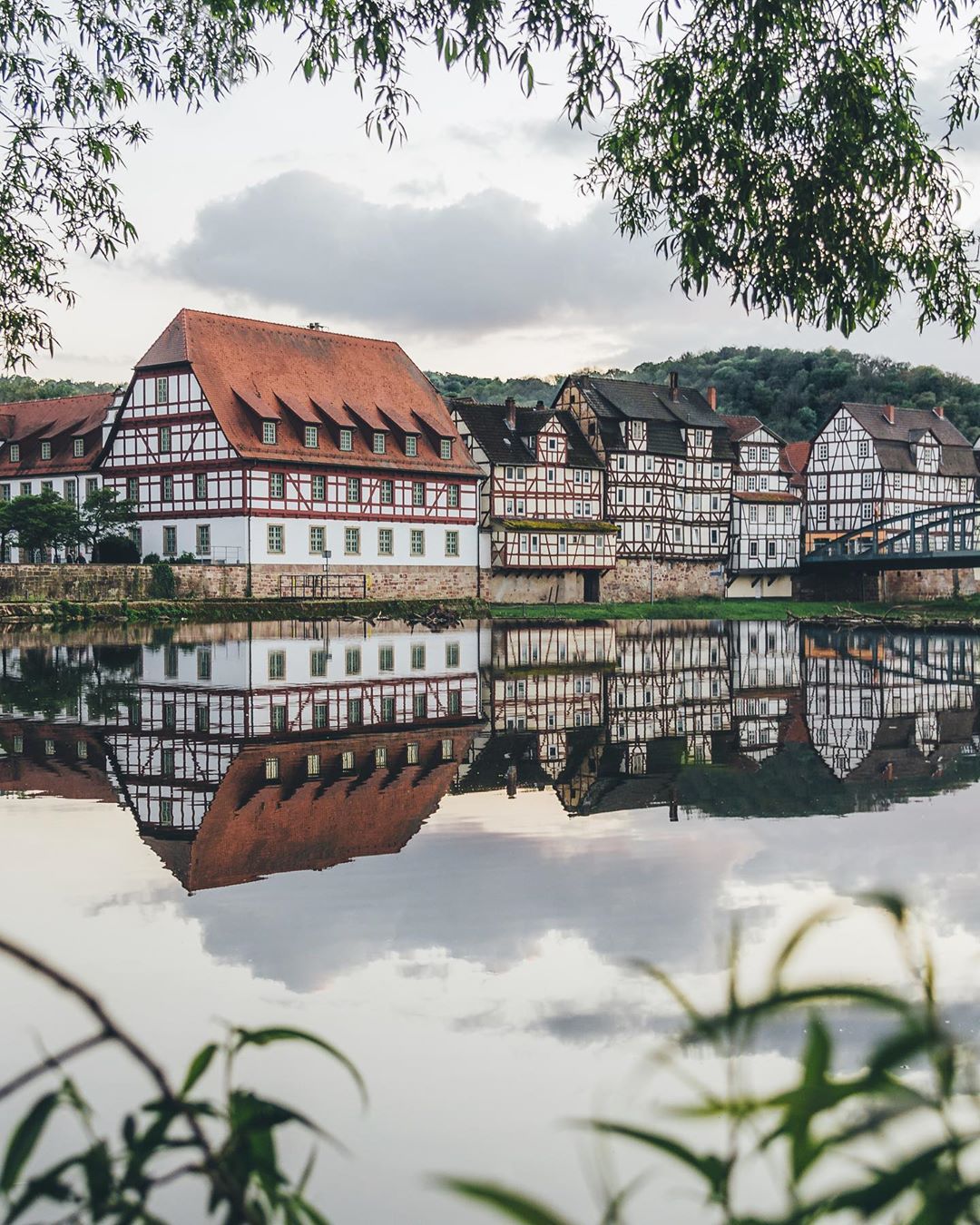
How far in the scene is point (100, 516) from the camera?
166 ft

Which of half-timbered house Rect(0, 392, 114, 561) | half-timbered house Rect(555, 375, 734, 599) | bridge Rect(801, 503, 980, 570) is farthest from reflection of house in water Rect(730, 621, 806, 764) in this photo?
half-timbered house Rect(0, 392, 114, 561)

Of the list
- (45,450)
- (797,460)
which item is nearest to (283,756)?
(45,450)

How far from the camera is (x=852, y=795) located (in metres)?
11.5

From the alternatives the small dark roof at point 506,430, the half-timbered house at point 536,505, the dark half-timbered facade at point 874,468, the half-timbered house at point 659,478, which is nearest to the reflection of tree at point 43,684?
the half-timbered house at point 536,505

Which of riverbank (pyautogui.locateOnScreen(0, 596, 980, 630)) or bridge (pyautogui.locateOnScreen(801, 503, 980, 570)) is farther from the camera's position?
bridge (pyautogui.locateOnScreen(801, 503, 980, 570))

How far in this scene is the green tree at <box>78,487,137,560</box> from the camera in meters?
50.1

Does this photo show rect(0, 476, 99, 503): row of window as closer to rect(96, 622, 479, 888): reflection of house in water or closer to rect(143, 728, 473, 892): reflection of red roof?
rect(96, 622, 479, 888): reflection of house in water

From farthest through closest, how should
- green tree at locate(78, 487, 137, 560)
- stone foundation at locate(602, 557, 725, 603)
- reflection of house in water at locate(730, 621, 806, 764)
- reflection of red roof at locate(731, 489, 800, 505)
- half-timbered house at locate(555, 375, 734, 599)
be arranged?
reflection of red roof at locate(731, 489, 800, 505) < half-timbered house at locate(555, 375, 734, 599) < stone foundation at locate(602, 557, 725, 603) < green tree at locate(78, 487, 137, 560) < reflection of house in water at locate(730, 621, 806, 764)

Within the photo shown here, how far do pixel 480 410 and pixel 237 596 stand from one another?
18816mm

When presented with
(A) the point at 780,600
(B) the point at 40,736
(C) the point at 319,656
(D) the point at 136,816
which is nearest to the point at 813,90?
(D) the point at 136,816

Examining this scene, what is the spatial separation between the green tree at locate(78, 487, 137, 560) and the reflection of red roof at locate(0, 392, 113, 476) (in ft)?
23.6

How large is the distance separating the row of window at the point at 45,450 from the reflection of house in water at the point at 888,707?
34959mm

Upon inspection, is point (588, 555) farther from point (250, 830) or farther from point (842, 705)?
point (250, 830)

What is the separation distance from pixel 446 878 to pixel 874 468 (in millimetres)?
74911
